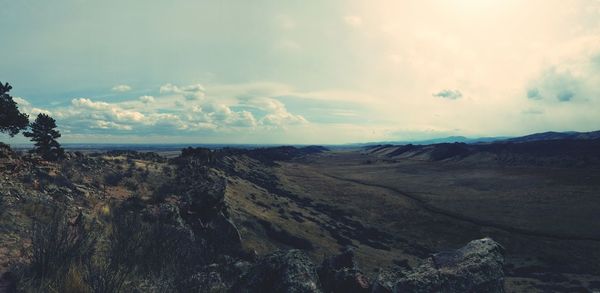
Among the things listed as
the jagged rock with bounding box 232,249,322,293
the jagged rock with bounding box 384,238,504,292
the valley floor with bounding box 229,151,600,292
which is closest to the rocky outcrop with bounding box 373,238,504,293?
the jagged rock with bounding box 384,238,504,292

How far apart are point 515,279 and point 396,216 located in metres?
27.7

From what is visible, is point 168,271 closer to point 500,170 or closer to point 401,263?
point 401,263

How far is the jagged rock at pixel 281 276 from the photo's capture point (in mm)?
13617

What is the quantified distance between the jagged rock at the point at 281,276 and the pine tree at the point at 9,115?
2992 cm

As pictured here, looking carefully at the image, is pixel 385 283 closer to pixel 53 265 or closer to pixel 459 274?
pixel 459 274

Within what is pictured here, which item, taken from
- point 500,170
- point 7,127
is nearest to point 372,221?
point 7,127

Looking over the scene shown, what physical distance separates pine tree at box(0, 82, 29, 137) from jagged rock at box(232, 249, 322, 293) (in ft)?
98.2

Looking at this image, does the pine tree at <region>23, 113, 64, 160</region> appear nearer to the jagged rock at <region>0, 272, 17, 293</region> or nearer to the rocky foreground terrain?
the rocky foreground terrain

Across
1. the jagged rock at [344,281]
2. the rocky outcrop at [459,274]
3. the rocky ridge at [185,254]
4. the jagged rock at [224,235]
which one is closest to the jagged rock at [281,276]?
the rocky ridge at [185,254]

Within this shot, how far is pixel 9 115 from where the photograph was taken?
31.9 meters

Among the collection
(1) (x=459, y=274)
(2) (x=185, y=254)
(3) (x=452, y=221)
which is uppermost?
(2) (x=185, y=254)

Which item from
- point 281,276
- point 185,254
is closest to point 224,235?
point 185,254

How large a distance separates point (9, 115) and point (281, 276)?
104 ft

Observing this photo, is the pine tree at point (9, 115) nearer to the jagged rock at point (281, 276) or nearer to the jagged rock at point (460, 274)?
the jagged rock at point (281, 276)
